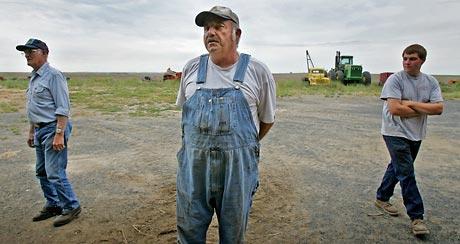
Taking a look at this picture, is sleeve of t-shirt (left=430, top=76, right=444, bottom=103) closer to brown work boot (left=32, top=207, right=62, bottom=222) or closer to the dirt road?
the dirt road

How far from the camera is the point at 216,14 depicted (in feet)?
7.20

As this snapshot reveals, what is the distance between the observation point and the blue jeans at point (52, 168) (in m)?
3.71

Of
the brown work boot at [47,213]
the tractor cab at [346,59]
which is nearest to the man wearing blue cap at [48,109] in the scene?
the brown work boot at [47,213]

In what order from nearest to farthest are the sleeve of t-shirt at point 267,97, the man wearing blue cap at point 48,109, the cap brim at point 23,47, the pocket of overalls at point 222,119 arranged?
the pocket of overalls at point 222,119, the sleeve of t-shirt at point 267,97, the cap brim at point 23,47, the man wearing blue cap at point 48,109

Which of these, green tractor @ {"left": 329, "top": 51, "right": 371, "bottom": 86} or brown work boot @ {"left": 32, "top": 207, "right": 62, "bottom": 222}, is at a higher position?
green tractor @ {"left": 329, "top": 51, "right": 371, "bottom": 86}

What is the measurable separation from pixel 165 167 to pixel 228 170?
406 centimetres

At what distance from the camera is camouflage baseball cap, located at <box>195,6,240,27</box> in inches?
86.8

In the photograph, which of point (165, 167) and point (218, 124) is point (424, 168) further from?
point (218, 124)

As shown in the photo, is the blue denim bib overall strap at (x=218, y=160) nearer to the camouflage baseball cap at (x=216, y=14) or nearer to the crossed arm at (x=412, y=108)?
the camouflage baseball cap at (x=216, y=14)

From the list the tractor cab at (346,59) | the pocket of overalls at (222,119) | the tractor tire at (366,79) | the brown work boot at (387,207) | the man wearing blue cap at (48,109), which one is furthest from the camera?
the tractor cab at (346,59)

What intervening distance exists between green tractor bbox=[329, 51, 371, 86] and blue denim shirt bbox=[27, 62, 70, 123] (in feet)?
86.5

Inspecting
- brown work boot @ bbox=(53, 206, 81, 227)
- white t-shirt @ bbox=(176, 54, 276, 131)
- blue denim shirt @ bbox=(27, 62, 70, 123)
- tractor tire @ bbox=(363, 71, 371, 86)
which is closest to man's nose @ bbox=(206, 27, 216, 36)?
white t-shirt @ bbox=(176, 54, 276, 131)

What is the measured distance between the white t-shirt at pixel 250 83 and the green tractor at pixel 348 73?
26880 millimetres

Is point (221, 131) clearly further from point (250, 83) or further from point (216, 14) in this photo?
point (216, 14)
